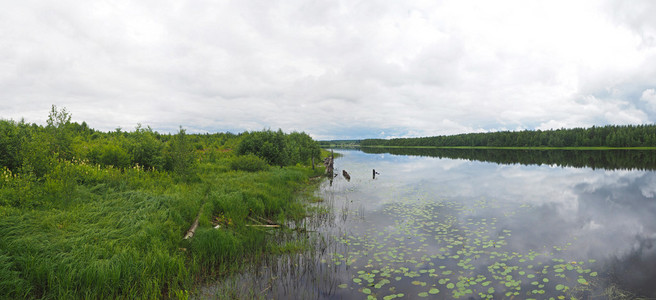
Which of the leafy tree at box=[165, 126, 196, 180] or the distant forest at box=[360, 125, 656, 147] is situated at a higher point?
the distant forest at box=[360, 125, 656, 147]

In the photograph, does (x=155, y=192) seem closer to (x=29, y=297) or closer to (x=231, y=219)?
(x=231, y=219)

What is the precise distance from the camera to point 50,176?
1212 centimetres

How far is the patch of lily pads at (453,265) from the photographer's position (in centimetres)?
816

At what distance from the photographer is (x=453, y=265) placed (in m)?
9.80

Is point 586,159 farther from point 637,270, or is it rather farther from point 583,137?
point 583,137

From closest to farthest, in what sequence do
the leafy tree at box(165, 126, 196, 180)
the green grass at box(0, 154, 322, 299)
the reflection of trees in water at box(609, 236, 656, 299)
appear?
the green grass at box(0, 154, 322, 299)
the reflection of trees in water at box(609, 236, 656, 299)
the leafy tree at box(165, 126, 196, 180)

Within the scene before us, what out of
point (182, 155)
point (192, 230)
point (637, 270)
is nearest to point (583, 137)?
point (637, 270)

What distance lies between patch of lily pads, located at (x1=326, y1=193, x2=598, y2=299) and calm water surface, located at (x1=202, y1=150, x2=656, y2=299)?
0.11ft

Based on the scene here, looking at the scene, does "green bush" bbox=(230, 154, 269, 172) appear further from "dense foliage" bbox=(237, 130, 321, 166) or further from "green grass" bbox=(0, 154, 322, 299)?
"green grass" bbox=(0, 154, 322, 299)

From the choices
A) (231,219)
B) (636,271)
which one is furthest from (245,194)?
(636,271)

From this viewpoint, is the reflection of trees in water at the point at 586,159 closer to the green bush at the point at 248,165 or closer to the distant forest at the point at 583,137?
the distant forest at the point at 583,137

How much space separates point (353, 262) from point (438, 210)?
1019 cm

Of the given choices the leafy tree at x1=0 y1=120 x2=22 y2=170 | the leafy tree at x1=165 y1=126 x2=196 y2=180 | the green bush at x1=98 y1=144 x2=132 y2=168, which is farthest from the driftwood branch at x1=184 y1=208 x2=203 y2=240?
the green bush at x1=98 y1=144 x2=132 y2=168

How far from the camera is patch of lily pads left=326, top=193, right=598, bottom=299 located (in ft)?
26.8
